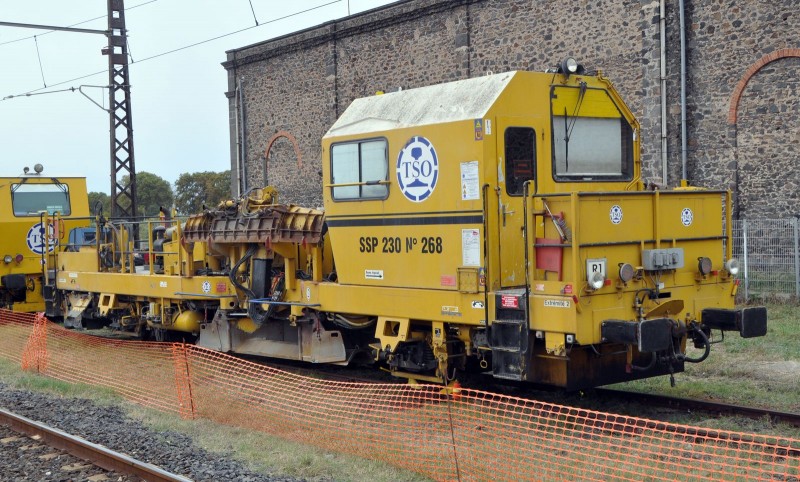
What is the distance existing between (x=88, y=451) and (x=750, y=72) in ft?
52.3

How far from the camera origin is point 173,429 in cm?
923

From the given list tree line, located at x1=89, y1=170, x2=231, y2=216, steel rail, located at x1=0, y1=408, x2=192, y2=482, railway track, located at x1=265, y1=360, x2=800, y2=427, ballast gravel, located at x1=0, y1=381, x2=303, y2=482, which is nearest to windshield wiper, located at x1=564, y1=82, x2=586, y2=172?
railway track, located at x1=265, y1=360, x2=800, y2=427

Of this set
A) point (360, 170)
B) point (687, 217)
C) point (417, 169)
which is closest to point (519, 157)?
point (417, 169)

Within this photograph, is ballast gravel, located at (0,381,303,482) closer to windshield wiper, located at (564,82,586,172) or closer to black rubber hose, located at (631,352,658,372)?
black rubber hose, located at (631,352,658,372)

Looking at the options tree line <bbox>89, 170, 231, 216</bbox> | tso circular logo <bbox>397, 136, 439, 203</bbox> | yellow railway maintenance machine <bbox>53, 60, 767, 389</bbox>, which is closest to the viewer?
yellow railway maintenance machine <bbox>53, 60, 767, 389</bbox>

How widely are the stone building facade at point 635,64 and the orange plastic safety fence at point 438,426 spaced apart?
11.6 m

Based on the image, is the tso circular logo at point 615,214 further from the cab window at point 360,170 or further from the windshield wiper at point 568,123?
the cab window at point 360,170

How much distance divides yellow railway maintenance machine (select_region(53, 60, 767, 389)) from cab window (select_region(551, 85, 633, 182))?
2cm

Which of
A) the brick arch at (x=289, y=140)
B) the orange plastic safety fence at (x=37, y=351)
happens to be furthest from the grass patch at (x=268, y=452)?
the brick arch at (x=289, y=140)

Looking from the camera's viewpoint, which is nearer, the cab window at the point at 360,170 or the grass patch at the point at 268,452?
the grass patch at the point at 268,452

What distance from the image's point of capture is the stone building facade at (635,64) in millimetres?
18938

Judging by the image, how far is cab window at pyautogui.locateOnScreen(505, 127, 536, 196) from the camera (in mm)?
9062

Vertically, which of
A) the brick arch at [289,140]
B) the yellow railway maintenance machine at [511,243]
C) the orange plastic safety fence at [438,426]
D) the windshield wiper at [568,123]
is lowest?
the orange plastic safety fence at [438,426]

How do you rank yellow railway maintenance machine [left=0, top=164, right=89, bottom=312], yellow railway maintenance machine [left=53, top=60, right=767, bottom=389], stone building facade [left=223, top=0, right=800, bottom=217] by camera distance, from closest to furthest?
yellow railway maintenance machine [left=53, top=60, right=767, bottom=389] < yellow railway maintenance machine [left=0, top=164, right=89, bottom=312] < stone building facade [left=223, top=0, right=800, bottom=217]
